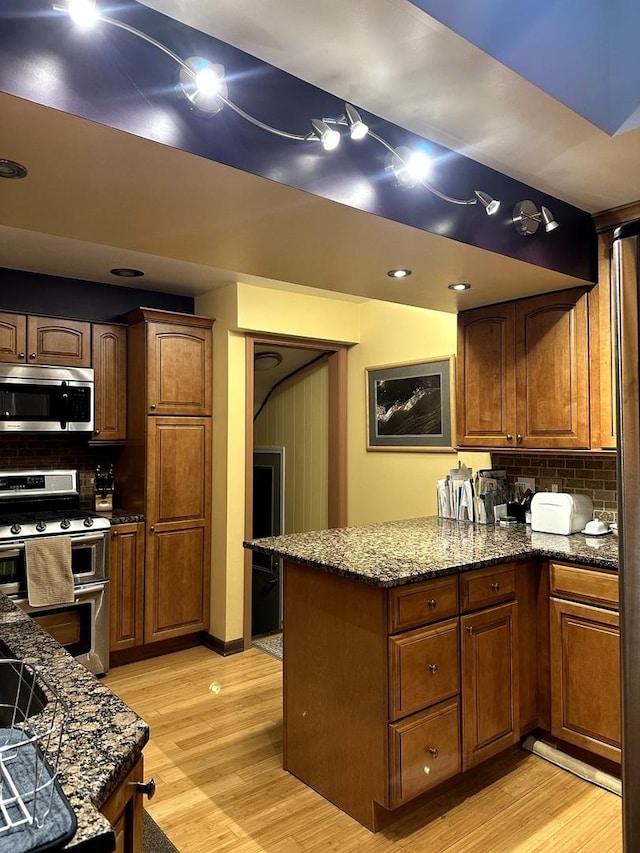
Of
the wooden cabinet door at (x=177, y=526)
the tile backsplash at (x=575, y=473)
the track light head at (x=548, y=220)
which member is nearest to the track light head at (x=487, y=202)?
the track light head at (x=548, y=220)

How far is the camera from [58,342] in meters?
3.76

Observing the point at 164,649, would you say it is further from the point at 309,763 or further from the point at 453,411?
the point at 453,411

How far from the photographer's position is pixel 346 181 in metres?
1.83

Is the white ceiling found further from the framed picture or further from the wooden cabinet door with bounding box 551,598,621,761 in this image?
the wooden cabinet door with bounding box 551,598,621,761

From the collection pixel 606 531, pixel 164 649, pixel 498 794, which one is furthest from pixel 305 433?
pixel 498 794

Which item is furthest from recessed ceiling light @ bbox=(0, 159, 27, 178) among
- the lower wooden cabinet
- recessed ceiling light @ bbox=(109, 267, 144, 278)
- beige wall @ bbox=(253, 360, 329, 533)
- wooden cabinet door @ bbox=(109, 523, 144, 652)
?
beige wall @ bbox=(253, 360, 329, 533)

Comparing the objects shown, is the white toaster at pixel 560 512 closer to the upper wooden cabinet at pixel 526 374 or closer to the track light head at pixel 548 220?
the upper wooden cabinet at pixel 526 374

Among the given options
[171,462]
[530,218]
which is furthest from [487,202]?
[171,462]

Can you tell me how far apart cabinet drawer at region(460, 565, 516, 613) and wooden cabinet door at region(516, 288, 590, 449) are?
741mm

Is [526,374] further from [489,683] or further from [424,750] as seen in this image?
[424,750]

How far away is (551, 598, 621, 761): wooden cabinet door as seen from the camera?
2414mm

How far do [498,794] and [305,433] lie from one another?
10.3 feet

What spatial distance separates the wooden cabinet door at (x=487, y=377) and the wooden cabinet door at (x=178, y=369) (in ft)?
5.73

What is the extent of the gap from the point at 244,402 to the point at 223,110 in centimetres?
266
